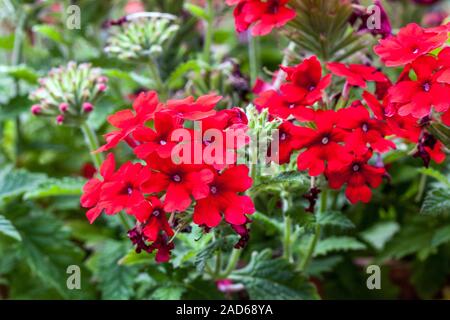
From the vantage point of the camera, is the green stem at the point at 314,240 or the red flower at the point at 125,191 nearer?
the red flower at the point at 125,191

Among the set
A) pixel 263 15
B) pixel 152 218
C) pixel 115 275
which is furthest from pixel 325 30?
pixel 115 275

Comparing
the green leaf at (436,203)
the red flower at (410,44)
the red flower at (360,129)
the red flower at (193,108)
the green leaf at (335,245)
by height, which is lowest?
the green leaf at (335,245)

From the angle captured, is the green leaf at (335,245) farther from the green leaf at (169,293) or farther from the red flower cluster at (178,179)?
the red flower cluster at (178,179)

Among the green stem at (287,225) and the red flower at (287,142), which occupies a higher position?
the red flower at (287,142)

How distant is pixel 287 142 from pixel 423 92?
0.63ft

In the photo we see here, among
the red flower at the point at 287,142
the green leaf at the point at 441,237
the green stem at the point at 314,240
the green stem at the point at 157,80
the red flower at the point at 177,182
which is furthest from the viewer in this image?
the green stem at the point at 157,80

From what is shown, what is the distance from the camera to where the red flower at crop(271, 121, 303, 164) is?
0.96 metres

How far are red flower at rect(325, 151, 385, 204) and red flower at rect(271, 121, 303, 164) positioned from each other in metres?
0.07

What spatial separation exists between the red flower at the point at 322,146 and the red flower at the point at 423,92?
9 cm

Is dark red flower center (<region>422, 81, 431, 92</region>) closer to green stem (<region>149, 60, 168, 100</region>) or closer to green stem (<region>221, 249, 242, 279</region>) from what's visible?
green stem (<region>221, 249, 242, 279</region>)

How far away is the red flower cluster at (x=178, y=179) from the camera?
87cm

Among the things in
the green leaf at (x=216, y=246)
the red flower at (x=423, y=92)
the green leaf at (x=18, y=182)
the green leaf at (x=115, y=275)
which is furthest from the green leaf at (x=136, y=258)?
the red flower at (x=423, y=92)

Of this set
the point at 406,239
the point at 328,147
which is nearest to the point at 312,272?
the point at 406,239

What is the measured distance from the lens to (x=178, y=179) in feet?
2.91
